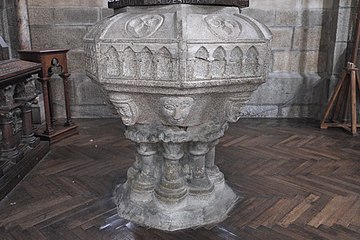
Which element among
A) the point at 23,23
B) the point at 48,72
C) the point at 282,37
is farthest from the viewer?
the point at 282,37

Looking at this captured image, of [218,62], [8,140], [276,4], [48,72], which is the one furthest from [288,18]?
[8,140]

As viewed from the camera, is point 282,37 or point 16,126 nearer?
point 16,126

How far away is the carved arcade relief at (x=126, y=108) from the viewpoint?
1.70 meters

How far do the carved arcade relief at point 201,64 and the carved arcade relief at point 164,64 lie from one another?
11 cm

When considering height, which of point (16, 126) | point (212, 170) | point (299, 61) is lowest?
point (212, 170)

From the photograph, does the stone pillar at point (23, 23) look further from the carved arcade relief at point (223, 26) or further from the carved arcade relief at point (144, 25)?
the carved arcade relief at point (223, 26)

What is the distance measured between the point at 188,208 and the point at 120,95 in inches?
28.6

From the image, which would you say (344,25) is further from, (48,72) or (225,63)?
(48,72)

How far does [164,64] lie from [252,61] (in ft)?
1.39

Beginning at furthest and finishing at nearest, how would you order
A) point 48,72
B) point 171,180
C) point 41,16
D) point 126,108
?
point 41,16, point 48,72, point 171,180, point 126,108

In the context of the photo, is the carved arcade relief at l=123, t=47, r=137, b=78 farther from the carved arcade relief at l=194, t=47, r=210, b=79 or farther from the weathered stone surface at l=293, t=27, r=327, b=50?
the weathered stone surface at l=293, t=27, r=327, b=50

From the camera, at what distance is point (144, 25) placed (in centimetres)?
157

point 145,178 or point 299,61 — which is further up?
point 299,61

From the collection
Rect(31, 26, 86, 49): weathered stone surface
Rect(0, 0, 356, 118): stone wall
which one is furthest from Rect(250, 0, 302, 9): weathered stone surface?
Rect(31, 26, 86, 49): weathered stone surface
